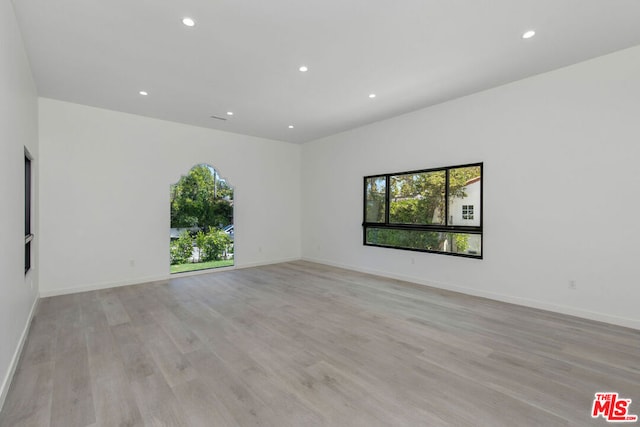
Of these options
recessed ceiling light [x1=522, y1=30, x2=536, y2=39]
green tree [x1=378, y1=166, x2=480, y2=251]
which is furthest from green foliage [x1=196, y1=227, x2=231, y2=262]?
recessed ceiling light [x1=522, y1=30, x2=536, y2=39]

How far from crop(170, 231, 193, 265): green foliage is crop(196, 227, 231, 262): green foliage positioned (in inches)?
7.6

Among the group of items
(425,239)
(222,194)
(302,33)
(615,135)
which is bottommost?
(425,239)

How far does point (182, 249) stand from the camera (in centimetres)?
593

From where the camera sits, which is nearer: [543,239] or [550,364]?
[550,364]

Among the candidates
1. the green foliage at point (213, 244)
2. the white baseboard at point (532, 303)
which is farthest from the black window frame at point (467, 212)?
the green foliage at point (213, 244)

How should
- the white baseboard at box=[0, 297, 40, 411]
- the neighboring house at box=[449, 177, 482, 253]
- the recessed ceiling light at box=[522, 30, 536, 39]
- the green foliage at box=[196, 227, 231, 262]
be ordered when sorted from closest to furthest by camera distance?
the white baseboard at box=[0, 297, 40, 411], the recessed ceiling light at box=[522, 30, 536, 39], the neighboring house at box=[449, 177, 482, 253], the green foliage at box=[196, 227, 231, 262]

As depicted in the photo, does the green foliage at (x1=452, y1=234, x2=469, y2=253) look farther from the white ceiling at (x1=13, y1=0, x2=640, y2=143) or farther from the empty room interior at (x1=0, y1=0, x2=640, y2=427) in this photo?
the white ceiling at (x1=13, y1=0, x2=640, y2=143)

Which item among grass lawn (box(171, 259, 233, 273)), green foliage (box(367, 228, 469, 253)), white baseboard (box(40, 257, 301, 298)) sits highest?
green foliage (box(367, 228, 469, 253))

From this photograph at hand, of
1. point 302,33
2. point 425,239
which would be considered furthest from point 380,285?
point 302,33

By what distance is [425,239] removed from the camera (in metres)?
5.03

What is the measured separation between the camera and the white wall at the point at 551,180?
3.27 m

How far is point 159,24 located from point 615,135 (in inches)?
199

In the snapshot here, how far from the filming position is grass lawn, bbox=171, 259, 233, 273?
584 centimetres

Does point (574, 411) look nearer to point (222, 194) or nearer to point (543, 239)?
point (543, 239)
